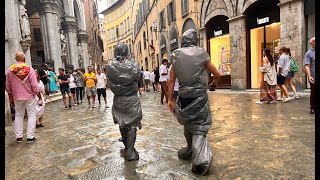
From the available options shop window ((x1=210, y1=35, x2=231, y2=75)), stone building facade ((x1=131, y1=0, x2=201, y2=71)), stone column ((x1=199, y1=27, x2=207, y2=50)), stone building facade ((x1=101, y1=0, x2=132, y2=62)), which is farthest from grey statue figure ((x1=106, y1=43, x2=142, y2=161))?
stone building facade ((x1=101, y1=0, x2=132, y2=62))

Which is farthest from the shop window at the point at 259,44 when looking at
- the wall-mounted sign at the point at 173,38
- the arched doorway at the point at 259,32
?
the wall-mounted sign at the point at 173,38

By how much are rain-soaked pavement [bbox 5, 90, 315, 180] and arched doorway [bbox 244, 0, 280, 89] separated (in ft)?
19.8

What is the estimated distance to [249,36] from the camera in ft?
40.4

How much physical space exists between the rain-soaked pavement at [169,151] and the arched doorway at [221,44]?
7948 millimetres

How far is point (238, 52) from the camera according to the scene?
12.5 meters

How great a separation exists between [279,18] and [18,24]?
1157 centimetres

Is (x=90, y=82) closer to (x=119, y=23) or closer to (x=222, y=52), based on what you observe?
(x=222, y=52)

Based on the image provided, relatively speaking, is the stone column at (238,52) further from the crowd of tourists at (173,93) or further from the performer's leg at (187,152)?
the performer's leg at (187,152)

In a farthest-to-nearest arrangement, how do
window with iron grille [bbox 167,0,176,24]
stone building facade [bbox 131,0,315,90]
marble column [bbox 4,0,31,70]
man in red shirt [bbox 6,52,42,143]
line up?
window with iron grille [bbox 167,0,176,24], marble column [bbox 4,0,31,70], stone building facade [bbox 131,0,315,90], man in red shirt [bbox 6,52,42,143]

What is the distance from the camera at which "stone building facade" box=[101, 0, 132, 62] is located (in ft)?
→ 174

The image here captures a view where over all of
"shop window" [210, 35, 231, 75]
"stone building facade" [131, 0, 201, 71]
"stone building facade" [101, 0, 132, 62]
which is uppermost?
"stone building facade" [101, 0, 132, 62]

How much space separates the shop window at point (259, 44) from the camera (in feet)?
37.3

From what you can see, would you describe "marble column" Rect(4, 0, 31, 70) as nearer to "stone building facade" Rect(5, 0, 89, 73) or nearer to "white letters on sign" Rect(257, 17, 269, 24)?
"stone building facade" Rect(5, 0, 89, 73)

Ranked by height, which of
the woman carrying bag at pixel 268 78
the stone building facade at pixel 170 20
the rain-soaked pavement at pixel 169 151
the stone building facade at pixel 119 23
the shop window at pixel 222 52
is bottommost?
the rain-soaked pavement at pixel 169 151
